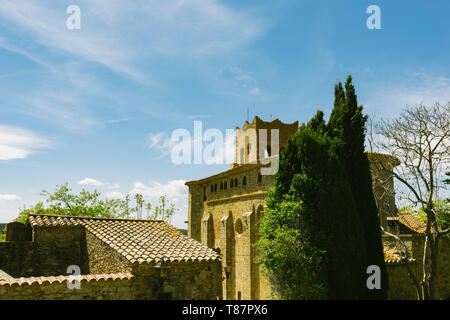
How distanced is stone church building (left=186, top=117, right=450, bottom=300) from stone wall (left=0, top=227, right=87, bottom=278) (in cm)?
1160

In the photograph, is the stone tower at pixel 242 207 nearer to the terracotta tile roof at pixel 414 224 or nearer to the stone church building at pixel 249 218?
the stone church building at pixel 249 218

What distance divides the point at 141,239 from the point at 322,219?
764cm

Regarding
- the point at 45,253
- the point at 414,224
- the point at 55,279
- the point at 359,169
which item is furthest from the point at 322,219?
the point at 414,224

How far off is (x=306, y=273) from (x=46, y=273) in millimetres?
11355

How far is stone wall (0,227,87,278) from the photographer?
14.2 m

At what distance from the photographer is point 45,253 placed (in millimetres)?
14516

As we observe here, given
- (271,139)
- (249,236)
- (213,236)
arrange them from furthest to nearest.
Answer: (271,139) → (213,236) → (249,236)

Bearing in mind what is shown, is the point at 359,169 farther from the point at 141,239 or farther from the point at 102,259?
the point at 102,259

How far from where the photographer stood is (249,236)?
30.9 meters

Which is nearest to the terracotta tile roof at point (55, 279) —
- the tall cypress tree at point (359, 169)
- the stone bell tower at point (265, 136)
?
the tall cypress tree at point (359, 169)

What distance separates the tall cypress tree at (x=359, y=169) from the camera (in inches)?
579
